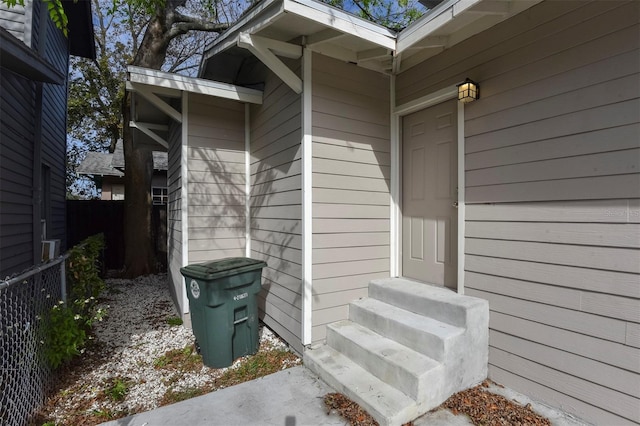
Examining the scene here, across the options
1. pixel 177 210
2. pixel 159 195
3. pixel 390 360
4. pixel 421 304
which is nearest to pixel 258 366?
pixel 390 360

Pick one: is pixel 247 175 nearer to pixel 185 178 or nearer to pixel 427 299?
pixel 185 178

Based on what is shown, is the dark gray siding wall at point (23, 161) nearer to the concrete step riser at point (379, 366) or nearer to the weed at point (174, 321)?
the weed at point (174, 321)

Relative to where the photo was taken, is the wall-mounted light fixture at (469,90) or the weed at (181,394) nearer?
the weed at (181,394)

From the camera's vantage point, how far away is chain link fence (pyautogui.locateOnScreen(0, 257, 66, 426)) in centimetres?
205

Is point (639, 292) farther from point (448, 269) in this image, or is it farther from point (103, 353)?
point (103, 353)

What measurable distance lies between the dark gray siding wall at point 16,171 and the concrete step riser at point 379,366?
362 centimetres

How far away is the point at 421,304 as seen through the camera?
2766mm

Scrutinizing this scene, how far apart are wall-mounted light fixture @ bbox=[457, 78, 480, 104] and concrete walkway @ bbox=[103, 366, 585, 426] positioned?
2330 millimetres

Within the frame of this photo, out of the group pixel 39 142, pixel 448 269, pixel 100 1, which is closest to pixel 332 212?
pixel 448 269

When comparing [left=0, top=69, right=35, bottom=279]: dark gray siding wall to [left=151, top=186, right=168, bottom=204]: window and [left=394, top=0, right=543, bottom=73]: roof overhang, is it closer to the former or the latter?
[left=394, top=0, right=543, bottom=73]: roof overhang

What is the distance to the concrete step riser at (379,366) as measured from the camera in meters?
2.15

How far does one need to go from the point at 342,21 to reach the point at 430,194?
1.77 meters

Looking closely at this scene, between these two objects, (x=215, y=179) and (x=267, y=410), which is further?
(x=215, y=179)

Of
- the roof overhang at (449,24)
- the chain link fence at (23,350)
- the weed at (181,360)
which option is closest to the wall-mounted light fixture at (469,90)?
the roof overhang at (449,24)
